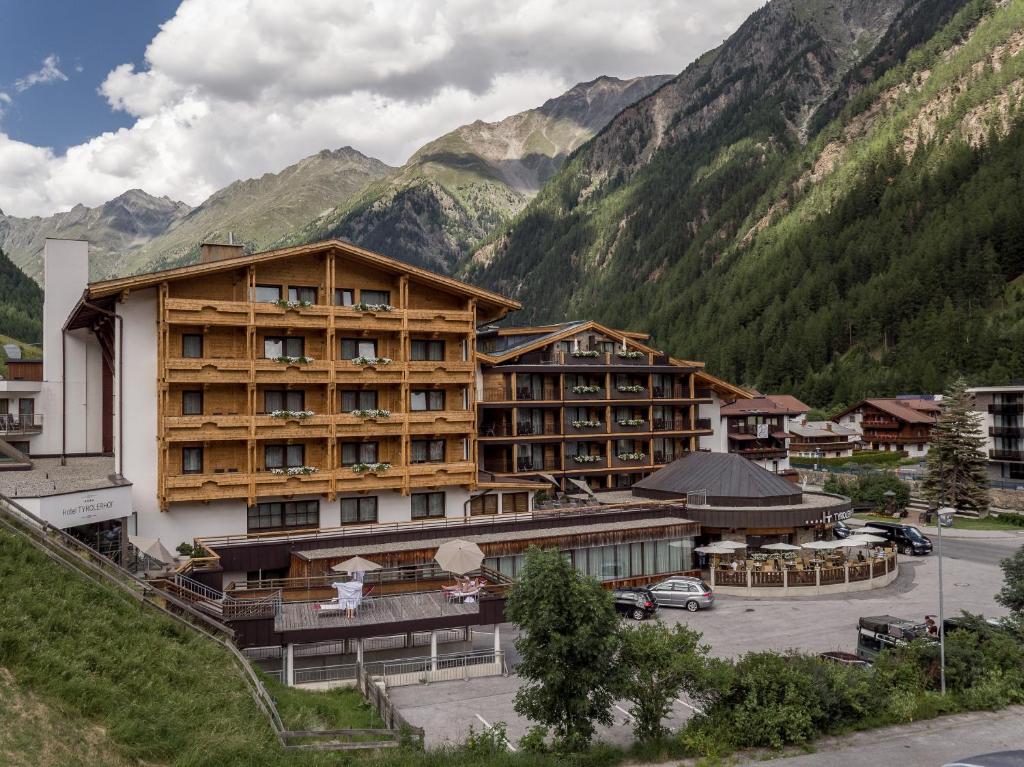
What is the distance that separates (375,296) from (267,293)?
601 cm

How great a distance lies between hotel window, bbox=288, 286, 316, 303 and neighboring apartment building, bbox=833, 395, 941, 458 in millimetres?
103323

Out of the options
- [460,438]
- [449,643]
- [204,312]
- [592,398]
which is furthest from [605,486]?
[204,312]

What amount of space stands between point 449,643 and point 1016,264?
177942 millimetres

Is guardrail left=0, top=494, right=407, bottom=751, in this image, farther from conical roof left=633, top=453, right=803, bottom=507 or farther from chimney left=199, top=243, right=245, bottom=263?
conical roof left=633, top=453, right=803, bottom=507

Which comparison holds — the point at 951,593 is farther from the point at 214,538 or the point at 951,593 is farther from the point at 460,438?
the point at 214,538

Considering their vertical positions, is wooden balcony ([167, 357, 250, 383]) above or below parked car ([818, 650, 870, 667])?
above

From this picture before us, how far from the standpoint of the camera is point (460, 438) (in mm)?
47625

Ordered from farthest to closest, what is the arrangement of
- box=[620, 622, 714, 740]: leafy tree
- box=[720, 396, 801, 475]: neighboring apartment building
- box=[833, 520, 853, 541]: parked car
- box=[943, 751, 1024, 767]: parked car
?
box=[720, 396, 801, 475]: neighboring apartment building < box=[833, 520, 853, 541]: parked car < box=[620, 622, 714, 740]: leafy tree < box=[943, 751, 1024, 767]: parked car

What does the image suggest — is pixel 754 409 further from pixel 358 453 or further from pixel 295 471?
pixel 295 471

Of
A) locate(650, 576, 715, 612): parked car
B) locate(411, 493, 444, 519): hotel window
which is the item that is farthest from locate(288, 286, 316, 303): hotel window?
locate(650, 576, 715, 612): parked car

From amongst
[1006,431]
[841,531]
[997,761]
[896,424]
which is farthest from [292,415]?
[896,424]

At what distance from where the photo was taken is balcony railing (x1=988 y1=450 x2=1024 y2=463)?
8731 centimetres

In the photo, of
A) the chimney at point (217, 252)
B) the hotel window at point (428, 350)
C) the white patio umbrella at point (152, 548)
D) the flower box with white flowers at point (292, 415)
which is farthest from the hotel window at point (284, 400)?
the white patio umbrella at point (152, 548)

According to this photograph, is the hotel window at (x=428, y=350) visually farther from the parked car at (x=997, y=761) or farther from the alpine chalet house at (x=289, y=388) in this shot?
the parked car at (x=997, y=761)
